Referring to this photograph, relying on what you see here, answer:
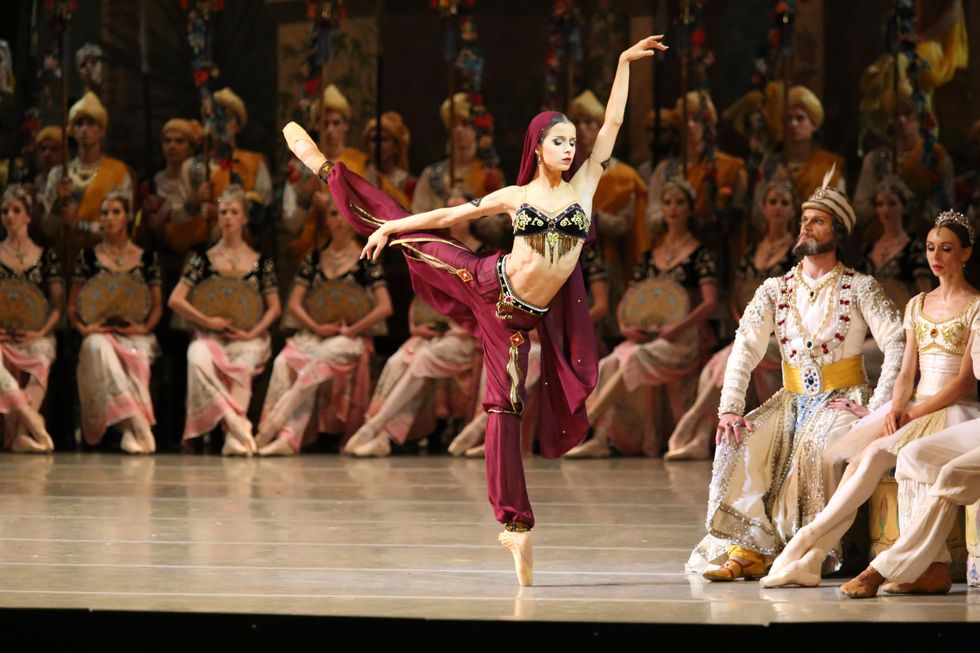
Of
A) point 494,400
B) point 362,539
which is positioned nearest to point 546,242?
point 494,400

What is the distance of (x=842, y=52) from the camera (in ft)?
31.7

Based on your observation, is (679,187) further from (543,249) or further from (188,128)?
(543,249)

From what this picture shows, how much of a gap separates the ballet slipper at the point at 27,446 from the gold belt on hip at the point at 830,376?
4.61m

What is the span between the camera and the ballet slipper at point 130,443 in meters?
8.63

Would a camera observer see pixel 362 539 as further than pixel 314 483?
No

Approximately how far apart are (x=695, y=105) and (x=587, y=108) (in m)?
0.59

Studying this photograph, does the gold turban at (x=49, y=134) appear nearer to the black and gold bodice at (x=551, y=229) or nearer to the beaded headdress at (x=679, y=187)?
the beaded headdress at (x=679, y=187)

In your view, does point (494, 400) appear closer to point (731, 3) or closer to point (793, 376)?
point (793, 376)

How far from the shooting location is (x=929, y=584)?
4.71 meters

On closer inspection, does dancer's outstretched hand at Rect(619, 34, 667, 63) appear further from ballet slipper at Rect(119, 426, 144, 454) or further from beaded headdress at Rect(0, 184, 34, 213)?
beaded headdress at Rect(0, 184, 34, 213)

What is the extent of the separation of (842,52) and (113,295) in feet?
Result: 14.0

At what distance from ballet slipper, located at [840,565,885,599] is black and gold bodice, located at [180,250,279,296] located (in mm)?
4865

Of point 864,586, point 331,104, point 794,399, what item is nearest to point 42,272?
point 331,104

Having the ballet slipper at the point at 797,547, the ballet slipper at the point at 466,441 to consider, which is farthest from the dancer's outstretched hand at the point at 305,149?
the ballet slipper at the point at 466,441
